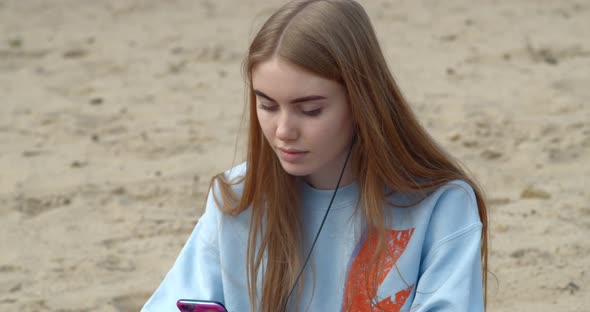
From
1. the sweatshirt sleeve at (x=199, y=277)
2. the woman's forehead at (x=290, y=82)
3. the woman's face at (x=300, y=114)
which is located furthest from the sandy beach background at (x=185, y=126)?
the woman's forehead at (x=290, y=82)

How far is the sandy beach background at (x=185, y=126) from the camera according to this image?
3.15 metres

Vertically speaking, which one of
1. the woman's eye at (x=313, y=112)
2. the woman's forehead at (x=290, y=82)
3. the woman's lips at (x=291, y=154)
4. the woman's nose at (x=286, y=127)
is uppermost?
the woman's forehead at (x=290, y=82)

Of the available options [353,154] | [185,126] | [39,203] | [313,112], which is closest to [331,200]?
[353,154]

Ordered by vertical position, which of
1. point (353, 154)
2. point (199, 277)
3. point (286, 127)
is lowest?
point (199, 277)

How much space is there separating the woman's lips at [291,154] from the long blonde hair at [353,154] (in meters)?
0.15

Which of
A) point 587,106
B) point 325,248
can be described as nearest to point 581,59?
point 587,106

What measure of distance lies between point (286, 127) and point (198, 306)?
0.49 metres

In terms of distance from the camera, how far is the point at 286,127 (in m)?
1.95

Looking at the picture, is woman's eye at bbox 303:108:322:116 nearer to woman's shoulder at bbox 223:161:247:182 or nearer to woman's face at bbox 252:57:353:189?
woman's face at bbox 252:57:353:189

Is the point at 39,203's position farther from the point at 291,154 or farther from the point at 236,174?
the point at 291,154

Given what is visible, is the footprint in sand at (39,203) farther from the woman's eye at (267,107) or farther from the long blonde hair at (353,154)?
the woman's eye at (267,107)

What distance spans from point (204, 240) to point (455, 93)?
265 centimetres

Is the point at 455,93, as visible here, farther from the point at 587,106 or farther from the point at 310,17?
the point at 310,17

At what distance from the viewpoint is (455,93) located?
4.64 meters
